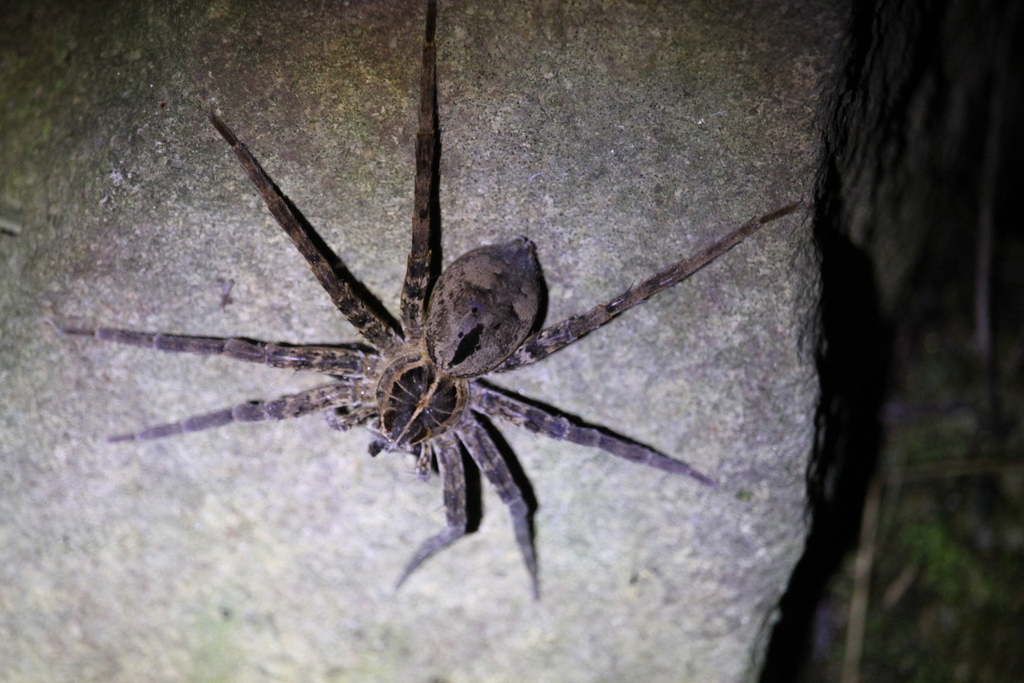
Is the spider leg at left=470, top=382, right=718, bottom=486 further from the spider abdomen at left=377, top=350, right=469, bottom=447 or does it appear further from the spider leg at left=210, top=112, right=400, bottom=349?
the spider leg at left=210, top=112, right=400, bottom=349

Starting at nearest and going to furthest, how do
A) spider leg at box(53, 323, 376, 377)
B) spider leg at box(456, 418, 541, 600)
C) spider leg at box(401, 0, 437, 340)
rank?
spider leg at box(401, 0, 437, 340) < spider leg at box(53, 323, 376, 377) < spider leg at box(456, 418, 541, 600)

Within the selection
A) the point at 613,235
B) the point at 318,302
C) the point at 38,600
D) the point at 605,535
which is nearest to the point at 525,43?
the point at 613,235

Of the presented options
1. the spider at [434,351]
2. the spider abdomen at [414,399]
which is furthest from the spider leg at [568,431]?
the spider abdomen at [414,399]

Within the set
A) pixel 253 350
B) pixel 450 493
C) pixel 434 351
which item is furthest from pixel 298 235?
pixel 450 493

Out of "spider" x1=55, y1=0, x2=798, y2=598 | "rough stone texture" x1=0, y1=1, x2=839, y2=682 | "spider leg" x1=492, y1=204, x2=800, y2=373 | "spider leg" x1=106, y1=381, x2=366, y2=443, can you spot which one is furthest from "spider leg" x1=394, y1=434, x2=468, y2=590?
"spider leg" x1=492, y1=204, x2=800, y2=373

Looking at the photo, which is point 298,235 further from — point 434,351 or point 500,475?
point 500,475

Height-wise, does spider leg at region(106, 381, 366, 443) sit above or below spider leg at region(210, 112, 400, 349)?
below

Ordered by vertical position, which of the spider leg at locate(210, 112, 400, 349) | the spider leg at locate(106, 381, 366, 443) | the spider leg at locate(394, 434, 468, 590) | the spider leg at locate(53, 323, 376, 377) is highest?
the spider leg at locate(210, 112, 400, 349)

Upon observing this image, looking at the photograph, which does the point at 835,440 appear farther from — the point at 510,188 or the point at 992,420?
the point at 510,188
